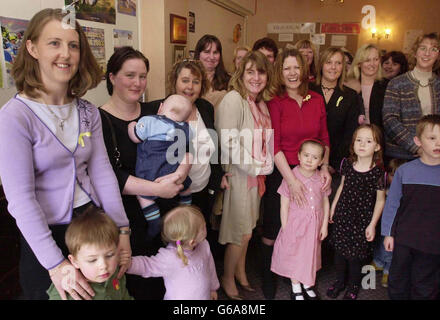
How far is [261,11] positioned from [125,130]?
5.96m

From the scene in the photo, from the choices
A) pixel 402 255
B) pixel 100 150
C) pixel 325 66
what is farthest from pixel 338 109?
pixel 100 150

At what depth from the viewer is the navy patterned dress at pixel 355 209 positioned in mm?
2152

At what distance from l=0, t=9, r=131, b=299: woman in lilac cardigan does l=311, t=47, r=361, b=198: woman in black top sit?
166 centimetres

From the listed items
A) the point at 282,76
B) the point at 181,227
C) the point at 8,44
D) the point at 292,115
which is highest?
the point at 8,44

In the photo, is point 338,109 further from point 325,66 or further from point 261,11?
point 261,11

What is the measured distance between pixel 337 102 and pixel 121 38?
1.83 metres

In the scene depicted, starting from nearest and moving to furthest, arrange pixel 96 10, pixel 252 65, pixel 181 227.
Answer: pixel 181 227 < pixel 252 65 < pixel 96 10

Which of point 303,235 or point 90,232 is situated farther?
point 303,235

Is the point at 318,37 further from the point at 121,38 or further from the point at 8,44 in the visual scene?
the point at 8,44

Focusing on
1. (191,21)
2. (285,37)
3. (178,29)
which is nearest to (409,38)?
(285,37)

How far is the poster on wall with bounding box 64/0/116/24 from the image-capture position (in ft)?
7.73

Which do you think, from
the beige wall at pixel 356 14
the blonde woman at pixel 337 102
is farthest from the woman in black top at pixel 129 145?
the beige wall at pixel 356 14

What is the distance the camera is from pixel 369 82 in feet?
8.41

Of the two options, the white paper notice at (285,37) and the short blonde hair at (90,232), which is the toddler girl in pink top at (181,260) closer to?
the short blonde hair at (90,232)
